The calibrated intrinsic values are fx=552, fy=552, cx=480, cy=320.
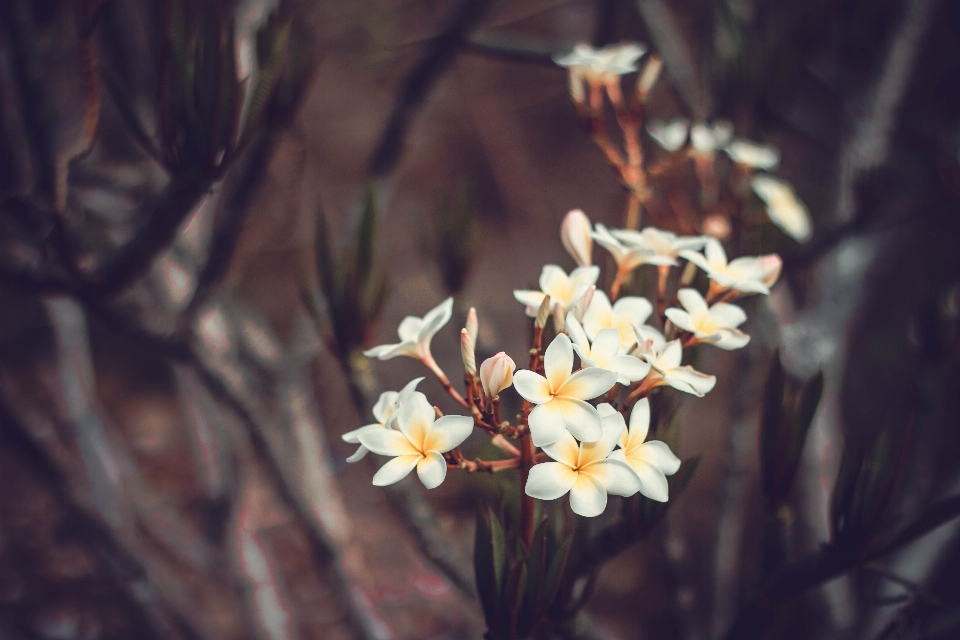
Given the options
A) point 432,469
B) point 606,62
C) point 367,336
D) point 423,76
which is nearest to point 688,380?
point 432,469

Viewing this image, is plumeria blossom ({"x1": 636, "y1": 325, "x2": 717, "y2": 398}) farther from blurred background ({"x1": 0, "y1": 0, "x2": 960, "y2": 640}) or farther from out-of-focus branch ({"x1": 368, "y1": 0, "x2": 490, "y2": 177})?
out-of-focus branch ({"x1": 368, "y1": 0, "x2": 490, "y2": 177})

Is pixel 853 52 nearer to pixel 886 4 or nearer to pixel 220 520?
pixel 886 4

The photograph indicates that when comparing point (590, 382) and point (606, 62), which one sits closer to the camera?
point (590, 382)

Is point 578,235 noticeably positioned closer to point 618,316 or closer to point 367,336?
point 618,316

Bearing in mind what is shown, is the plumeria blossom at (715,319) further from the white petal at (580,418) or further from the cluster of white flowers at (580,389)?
the white petal at (580,418)

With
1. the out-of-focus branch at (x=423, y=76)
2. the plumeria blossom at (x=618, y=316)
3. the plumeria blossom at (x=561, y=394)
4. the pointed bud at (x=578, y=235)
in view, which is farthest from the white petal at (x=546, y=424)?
the out-of-focus branch at (x=423, y=76)

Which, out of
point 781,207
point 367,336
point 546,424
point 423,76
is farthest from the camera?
point 423,76
